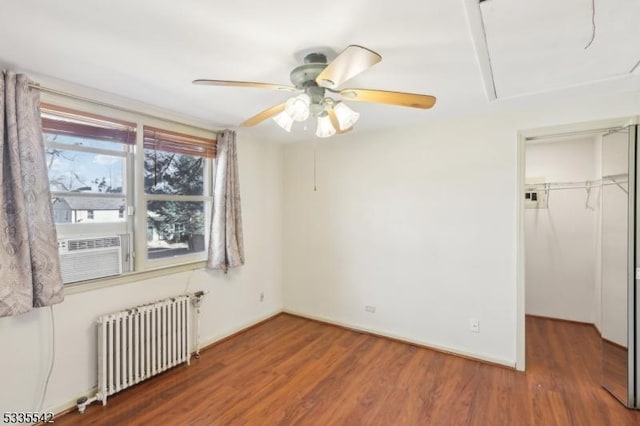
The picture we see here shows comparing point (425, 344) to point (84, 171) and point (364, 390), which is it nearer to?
point (364, 390)

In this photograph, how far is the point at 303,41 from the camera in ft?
5.14

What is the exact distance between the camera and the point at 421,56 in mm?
1729

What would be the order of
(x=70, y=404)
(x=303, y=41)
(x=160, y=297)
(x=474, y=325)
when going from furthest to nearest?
(x=474, y=325), (x=160, y=297), (x=70, y=404), (x=303, y=41)

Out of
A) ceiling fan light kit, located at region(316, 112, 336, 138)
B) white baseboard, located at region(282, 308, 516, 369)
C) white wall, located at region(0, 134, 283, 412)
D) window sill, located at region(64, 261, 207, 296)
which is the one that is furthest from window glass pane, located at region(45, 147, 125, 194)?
white baseboard, located at region(282, 308, 516, 369)

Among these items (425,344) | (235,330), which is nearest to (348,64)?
(425,344)

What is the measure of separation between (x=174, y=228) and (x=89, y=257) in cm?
76

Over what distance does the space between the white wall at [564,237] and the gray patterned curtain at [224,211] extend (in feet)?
11.8

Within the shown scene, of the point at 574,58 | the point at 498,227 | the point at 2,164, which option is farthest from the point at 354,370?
the point at 2,164

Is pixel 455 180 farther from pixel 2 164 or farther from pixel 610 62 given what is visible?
pixel 2 164

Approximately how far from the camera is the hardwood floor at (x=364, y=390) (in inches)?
80.9

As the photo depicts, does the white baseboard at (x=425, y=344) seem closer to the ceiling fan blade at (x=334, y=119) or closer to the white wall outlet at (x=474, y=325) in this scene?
the white wall outlet at (x=474, y=325)

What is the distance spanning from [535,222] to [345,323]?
2.80 meters

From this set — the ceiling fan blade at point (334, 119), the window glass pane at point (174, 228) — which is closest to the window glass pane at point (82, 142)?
the window glass pane at point (174, 228)

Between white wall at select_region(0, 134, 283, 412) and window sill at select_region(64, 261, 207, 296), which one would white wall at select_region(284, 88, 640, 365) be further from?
window sill at select_region(64, 261, 207, 296)
